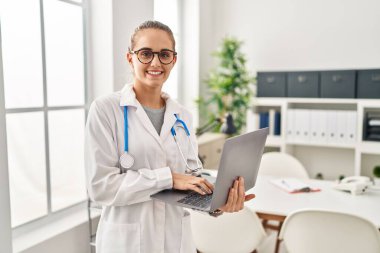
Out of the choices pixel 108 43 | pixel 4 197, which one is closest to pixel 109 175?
pixel 4 197

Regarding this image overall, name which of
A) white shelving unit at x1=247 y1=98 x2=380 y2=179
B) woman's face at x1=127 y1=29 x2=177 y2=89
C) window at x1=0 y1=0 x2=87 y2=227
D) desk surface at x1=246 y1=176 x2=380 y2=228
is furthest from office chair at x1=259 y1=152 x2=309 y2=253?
woman's face at x1=127 y1=29 x2=177 y2=89

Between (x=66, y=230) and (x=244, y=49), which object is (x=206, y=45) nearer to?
(x=244, y=49)

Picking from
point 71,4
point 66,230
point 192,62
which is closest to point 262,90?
point 192,62

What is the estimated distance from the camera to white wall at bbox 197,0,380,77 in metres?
3.65

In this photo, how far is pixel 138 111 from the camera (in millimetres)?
1282

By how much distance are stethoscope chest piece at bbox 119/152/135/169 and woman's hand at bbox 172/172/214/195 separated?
6.1 inches

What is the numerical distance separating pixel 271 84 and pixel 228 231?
7.17 feet

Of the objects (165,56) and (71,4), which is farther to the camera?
(71,4)

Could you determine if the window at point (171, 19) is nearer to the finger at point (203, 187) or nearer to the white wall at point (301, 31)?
the white wall at point (301, 31)

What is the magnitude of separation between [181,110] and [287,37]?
2.90 meters

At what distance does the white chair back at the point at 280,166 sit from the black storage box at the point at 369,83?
113cm

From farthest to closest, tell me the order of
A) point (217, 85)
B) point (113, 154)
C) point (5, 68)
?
point (217, 85), point (5, 68), point (113, 154)

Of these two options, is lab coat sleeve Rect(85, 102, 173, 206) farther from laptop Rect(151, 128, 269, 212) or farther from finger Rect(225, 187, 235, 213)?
finger Rect(225, 187, 235, 213)

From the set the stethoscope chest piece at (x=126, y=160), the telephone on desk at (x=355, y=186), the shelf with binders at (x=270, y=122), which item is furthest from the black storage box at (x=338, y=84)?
the stethoscope chest piece at (x=126, y=160)
